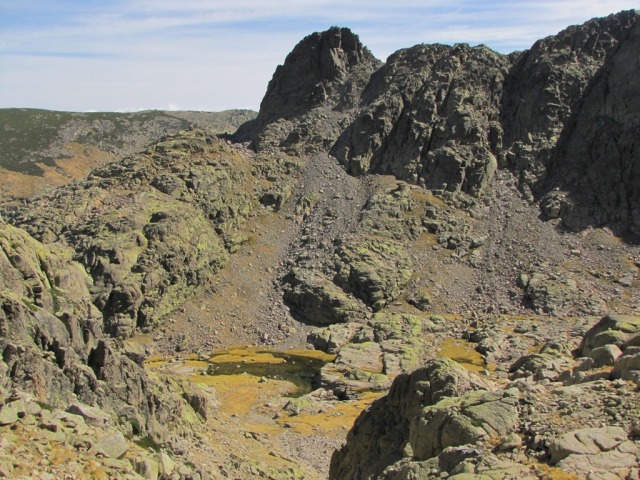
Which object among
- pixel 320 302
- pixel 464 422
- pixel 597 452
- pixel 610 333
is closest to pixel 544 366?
pixel 610 333

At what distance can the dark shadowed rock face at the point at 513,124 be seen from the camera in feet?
457

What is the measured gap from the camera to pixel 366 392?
275 feet

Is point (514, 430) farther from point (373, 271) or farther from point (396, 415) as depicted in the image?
point (373, 271)

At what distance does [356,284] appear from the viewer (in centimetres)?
12169

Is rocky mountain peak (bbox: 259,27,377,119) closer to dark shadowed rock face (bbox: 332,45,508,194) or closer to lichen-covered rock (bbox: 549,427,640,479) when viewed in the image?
dark shadowed rock face (bbox: 332,45,508,194)

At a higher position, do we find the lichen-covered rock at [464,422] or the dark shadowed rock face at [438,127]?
the dark shadowed rock face at [438,127]

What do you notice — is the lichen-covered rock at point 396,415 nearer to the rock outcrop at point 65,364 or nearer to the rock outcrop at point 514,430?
the rock outcrop at point 514,430

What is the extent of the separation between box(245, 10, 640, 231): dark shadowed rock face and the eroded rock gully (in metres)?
0.56

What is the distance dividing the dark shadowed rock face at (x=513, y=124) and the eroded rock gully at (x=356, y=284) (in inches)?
22.2

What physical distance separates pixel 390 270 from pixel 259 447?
258ft

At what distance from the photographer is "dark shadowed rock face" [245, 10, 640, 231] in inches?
5487

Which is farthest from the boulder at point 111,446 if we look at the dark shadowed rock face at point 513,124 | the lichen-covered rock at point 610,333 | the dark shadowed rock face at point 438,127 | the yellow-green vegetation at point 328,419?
the dark shadowed rock face at point 513,124

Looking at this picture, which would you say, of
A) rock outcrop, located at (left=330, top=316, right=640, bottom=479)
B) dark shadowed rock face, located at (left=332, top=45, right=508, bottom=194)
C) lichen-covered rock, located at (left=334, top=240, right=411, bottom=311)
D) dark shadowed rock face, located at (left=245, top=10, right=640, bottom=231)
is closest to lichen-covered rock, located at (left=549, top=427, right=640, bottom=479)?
rock outcrop, located at (left=330, top=316, right=640, bottom=479)

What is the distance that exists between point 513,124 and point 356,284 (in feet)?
214
